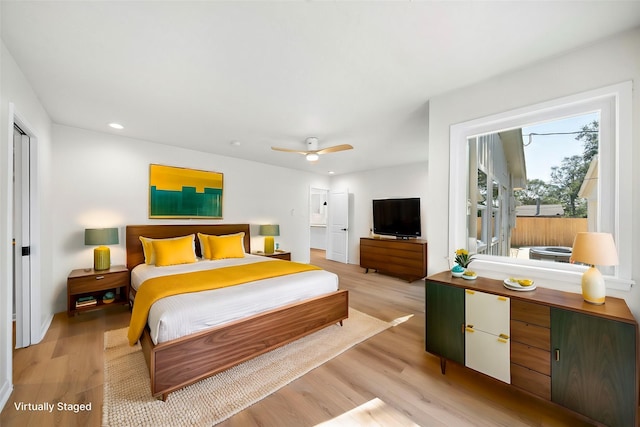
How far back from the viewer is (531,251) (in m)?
2.12

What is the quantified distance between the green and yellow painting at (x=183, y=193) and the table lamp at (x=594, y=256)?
4.80 m

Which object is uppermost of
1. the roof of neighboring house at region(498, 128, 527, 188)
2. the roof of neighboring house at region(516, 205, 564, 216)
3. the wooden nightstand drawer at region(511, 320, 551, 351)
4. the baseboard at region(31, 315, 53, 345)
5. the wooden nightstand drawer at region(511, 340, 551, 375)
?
the roof of neighboring house at region(498, 128, 527, 188)

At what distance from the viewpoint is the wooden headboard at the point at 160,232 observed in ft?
12.1

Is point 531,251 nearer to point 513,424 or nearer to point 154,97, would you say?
point 513,424

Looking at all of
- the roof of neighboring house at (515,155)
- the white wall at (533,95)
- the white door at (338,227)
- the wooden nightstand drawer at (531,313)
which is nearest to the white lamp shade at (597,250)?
the white wall at (533,95)

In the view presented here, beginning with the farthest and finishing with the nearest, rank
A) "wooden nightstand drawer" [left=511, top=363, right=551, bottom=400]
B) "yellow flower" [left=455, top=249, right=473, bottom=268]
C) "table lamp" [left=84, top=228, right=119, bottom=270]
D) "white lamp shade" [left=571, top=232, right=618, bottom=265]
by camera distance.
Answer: "table lamp" [left=84, top=228, right=119, bottom=270]
"yellow flower" [left=455, top=249, right=473, bottom=268]
"wooden nightstand drawer" [left=511, top=363, right=551, bottom=400]
"white lamp shade" [left=571, top=232, right=618, bottom=265]

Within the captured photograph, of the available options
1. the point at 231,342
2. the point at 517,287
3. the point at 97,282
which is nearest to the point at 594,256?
the point at 517,287

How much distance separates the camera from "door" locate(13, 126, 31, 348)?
7.84 ft

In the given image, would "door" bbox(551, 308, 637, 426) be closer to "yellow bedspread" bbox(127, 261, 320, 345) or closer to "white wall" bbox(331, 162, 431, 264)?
"yellow bedspread" bbox(127, 261, 320, 345)

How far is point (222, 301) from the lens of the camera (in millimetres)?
2119

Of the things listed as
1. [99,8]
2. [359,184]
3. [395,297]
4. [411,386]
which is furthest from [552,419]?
[359,184]

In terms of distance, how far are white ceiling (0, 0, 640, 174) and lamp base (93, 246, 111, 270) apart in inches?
67.6

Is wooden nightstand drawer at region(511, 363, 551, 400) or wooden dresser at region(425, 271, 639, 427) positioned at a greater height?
wooden dresser at region(425, 271, 639, 427)

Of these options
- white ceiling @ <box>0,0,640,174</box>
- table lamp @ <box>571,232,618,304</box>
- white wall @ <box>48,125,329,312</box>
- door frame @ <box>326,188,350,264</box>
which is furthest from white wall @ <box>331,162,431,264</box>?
table lamp @ <box>571,232,618,304</box>
